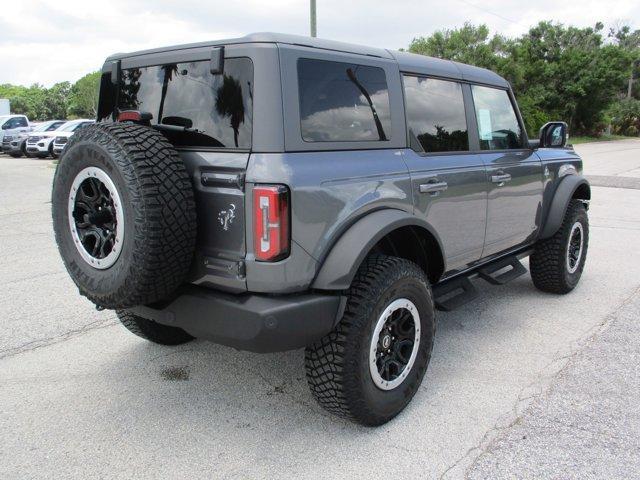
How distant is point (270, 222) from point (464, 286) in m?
1.94

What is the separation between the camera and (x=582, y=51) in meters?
35.6

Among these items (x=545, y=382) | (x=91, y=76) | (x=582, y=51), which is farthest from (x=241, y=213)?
(x=91, y=76)

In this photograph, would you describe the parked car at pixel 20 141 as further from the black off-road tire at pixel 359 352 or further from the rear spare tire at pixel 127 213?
the black off-road tire at pixel 359 352

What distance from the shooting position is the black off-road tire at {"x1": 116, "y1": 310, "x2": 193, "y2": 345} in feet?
11.8

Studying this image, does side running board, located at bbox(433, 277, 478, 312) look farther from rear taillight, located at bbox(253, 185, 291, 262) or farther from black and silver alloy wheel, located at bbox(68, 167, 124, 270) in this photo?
black and silver alloy wheel, located at bbox(68, 167, 124, 270)

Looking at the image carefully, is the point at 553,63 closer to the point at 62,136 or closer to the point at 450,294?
the point at 62,136

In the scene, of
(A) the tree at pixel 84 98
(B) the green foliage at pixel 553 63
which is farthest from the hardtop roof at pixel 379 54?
(A) the tree at pixel 84 98

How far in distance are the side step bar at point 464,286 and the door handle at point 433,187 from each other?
714 mm

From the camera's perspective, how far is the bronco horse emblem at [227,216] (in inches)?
96.9

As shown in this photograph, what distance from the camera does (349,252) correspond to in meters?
2.56

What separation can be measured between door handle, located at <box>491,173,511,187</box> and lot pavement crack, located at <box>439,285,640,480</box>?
1.26 meters

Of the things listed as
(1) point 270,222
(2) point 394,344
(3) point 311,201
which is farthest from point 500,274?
(1) point 270,222

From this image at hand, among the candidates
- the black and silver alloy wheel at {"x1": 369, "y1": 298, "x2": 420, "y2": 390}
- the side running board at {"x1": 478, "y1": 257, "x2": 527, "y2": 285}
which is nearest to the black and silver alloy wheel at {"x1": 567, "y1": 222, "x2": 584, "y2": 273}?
the side running board at {"x1": 478, "y1": 257, "x2": 527, "y2": 285}

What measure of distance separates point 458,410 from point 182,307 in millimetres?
1617
